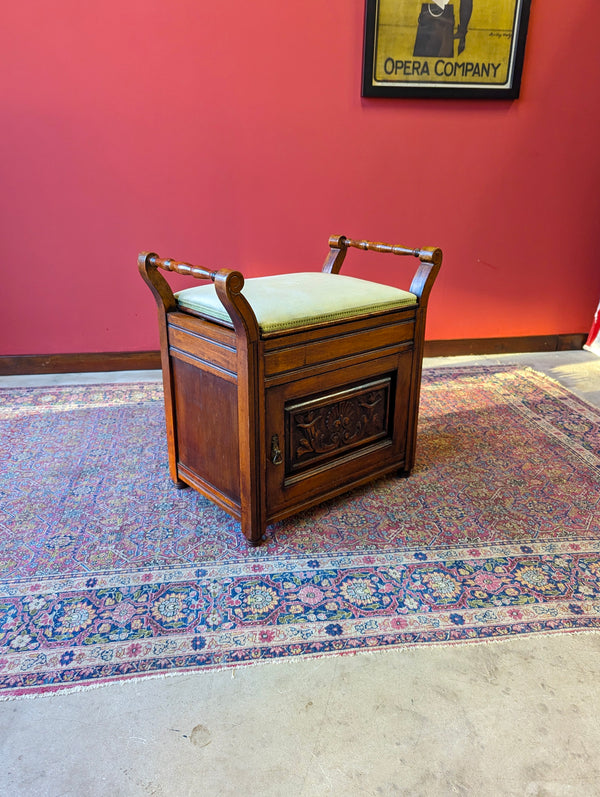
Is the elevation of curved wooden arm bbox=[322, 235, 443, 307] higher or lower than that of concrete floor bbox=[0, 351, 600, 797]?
higher

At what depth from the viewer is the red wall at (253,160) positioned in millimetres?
2744

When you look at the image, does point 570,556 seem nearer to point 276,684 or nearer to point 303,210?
point 276,684

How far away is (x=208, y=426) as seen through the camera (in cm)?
181

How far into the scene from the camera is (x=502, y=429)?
2.53 m

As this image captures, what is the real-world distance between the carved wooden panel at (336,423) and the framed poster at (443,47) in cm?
176

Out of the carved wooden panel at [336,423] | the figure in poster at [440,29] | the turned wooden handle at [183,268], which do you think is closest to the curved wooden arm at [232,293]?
the turned wooden handle at [183,268]

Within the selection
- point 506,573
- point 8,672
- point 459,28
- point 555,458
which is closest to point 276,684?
point 8,672

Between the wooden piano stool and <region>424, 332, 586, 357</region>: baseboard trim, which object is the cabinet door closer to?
the wooden piano stool

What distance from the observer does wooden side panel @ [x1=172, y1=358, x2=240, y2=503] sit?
1716 mm

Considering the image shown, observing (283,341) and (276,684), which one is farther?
(283,341)

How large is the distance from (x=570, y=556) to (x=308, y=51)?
244 centimetres

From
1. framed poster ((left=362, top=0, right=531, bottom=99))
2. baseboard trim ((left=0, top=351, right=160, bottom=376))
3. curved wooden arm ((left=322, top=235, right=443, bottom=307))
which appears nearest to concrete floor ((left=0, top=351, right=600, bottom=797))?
curved wooden arm ((left=322, top=235, right=443, bottom=307))

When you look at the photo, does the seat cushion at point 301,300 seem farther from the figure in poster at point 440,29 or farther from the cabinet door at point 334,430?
the figure in poster at point 440,29

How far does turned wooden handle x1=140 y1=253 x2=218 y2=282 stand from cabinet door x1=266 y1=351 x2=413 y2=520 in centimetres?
34
